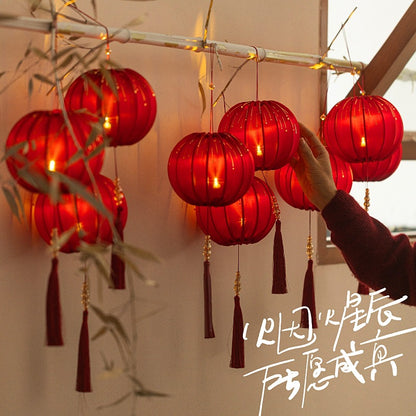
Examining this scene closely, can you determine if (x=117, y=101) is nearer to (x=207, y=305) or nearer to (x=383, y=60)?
(x=207, y=305)

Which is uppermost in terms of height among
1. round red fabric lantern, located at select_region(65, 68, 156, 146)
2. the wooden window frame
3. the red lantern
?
the wooden window frame

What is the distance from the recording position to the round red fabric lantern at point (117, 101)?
1418mm

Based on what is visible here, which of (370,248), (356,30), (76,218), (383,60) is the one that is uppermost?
(356,30)

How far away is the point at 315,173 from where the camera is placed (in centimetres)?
178

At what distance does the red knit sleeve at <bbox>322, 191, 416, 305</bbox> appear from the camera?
1711 millimetres

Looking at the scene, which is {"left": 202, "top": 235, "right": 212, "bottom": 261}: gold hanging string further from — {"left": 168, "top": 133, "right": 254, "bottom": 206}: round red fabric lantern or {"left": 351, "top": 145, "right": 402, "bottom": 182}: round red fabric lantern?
{"left": 351, "top": 145, "right": 402, "bottom": 182}: round red fabric lantern

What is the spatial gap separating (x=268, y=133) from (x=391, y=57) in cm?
66

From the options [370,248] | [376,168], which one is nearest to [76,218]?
[370,248]

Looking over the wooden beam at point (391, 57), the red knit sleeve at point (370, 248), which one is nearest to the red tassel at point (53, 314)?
the red knit sleeve at point (370, 248)

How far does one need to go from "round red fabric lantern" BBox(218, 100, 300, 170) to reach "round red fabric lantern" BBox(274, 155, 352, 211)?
173 millimetres

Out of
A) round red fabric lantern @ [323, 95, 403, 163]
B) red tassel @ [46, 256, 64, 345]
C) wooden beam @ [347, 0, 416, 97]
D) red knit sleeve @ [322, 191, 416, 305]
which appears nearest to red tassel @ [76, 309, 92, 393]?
red tassel @ [46, 256, 64, 345]

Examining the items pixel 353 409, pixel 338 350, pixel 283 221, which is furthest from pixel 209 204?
pixel 353 409

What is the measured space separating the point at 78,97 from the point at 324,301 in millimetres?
1175

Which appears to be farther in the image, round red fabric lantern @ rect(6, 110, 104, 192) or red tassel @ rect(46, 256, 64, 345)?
red tassel @ rect(46, 256, 64, 345)
